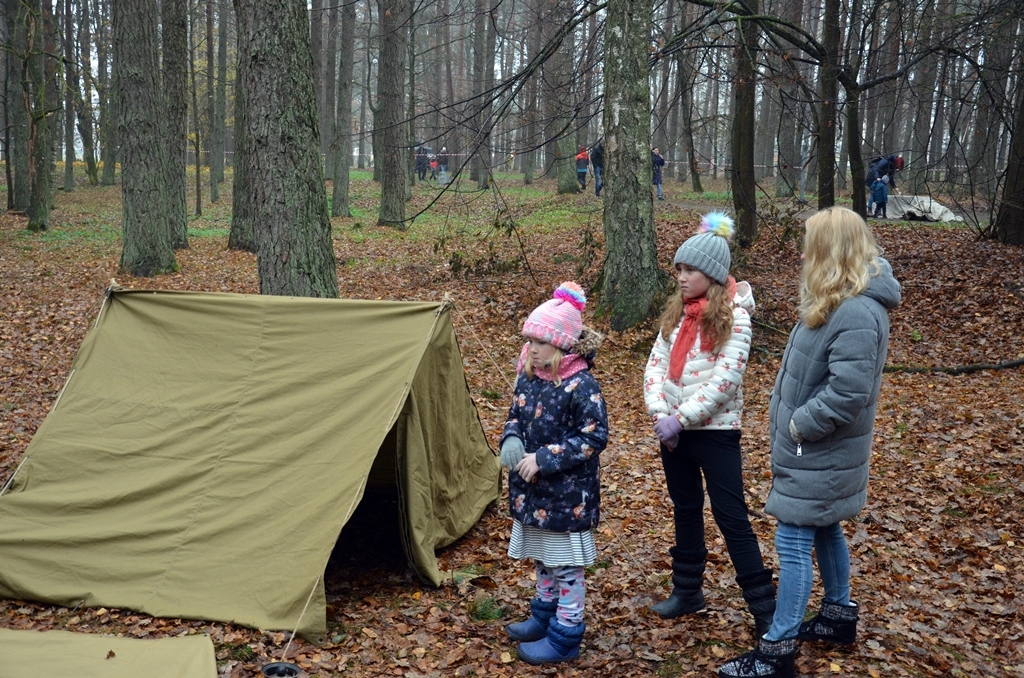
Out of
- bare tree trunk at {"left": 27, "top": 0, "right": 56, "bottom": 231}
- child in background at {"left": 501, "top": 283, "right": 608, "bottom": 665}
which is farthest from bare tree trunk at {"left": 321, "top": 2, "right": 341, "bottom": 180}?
child in background at {"left": 501, "top": 283, "right": 608, "bottom": 665}

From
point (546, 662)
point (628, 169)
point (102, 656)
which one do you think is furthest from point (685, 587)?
point (628, 169)

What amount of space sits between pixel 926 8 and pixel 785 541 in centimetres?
902

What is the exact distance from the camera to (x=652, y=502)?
5.86 meters

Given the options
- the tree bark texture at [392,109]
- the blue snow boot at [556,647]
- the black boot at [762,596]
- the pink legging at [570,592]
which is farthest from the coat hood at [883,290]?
the tree bark texture at [392,109]

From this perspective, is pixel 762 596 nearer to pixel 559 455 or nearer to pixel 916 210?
pixel 559 455

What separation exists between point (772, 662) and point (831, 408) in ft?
3.50

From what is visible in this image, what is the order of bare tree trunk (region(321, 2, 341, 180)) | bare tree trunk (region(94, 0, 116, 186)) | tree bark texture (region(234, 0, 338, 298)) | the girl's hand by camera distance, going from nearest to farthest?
the girl's hand
tree bark texture (region(234, 0, 338, 298))
bare tree trunk (region(321, 2, 341, 180))
bare tree trunk (region(94, 0, 116, 186))

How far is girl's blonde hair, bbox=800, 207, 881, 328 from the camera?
3246mm

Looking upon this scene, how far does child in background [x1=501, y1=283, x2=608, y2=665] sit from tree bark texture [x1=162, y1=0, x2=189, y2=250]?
486 inches

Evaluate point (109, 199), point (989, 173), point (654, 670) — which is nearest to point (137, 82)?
point (654, 670)

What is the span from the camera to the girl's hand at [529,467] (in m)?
3.60

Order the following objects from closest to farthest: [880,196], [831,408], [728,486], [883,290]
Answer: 1. [831,408]
2. [883,290]
3. [728,486]
4. [880,196]

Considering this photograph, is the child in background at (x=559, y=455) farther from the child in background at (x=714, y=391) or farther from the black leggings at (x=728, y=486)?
the black leggings at (x=728, y=486)

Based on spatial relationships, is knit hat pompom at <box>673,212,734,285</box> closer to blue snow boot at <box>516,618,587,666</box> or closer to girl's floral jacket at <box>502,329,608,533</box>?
girl's floral jacket at <box>502,329,608,533</box>
